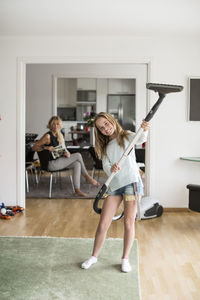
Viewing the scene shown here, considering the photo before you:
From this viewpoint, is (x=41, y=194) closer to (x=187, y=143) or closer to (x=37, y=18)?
(x=187, y=143)

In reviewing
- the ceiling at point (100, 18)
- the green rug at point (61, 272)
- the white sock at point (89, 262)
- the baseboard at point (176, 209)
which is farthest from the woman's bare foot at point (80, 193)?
the white sock at point (89, 262)

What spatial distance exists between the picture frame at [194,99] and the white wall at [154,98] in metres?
0.06

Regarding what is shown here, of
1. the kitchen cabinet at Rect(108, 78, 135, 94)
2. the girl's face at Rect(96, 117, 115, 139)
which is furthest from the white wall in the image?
the kitchen cabinet at Rect(108, 78, 135, 94)

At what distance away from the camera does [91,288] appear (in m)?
2.62

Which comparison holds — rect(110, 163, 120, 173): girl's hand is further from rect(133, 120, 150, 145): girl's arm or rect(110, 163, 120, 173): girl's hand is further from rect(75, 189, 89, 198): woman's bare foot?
rect(75, 189, 89, 198): woman's bare foot

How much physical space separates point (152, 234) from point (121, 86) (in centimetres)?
694

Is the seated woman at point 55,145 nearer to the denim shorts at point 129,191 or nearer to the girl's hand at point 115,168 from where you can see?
the denim shorts at point 129,191

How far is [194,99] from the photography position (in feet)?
16.3

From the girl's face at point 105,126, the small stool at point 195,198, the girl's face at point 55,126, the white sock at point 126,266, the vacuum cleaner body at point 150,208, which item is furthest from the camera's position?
the girl's face at point 55,126

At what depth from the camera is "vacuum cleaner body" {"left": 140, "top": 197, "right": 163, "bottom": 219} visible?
4.52 meters

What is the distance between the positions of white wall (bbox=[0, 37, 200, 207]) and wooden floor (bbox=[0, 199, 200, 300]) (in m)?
0.46

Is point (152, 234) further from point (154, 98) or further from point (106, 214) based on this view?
point (154, 98)

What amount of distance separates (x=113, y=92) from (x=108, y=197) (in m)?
7.67

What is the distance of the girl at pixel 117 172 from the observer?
284 cm
